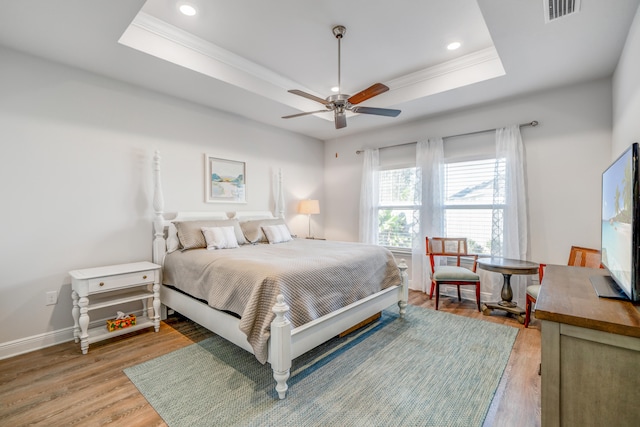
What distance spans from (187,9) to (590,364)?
3.44 metres

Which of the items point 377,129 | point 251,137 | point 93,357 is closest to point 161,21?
point 251,137

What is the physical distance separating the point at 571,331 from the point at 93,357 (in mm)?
3284

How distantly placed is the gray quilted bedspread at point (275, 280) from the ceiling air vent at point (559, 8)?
7.87 ft

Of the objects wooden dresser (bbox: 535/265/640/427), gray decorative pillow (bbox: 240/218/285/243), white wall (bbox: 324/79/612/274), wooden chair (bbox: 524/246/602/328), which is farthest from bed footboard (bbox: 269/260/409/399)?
white wall (bbox: 324/79/612/274)

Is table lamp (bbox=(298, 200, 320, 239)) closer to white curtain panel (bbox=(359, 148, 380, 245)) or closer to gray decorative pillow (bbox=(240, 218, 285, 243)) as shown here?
white curtain panel (bbox=(359, 148, 380, 245))

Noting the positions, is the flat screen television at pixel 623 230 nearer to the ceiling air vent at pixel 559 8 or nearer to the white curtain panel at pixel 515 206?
the ceiling air vent at pixel 559 8

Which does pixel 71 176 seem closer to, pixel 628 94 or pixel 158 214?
pixel 158 214

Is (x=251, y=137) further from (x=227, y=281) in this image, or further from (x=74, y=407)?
(x=74, y=407)

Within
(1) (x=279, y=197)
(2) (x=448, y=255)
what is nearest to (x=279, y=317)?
(2) (x=448, y=255)

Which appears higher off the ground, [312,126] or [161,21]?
[161,21]

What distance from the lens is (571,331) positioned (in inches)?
43.9

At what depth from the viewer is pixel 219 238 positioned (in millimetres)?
3281

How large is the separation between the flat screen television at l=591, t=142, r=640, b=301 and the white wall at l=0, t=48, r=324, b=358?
3.94 meters

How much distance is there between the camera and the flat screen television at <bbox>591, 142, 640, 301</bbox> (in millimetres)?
1197
